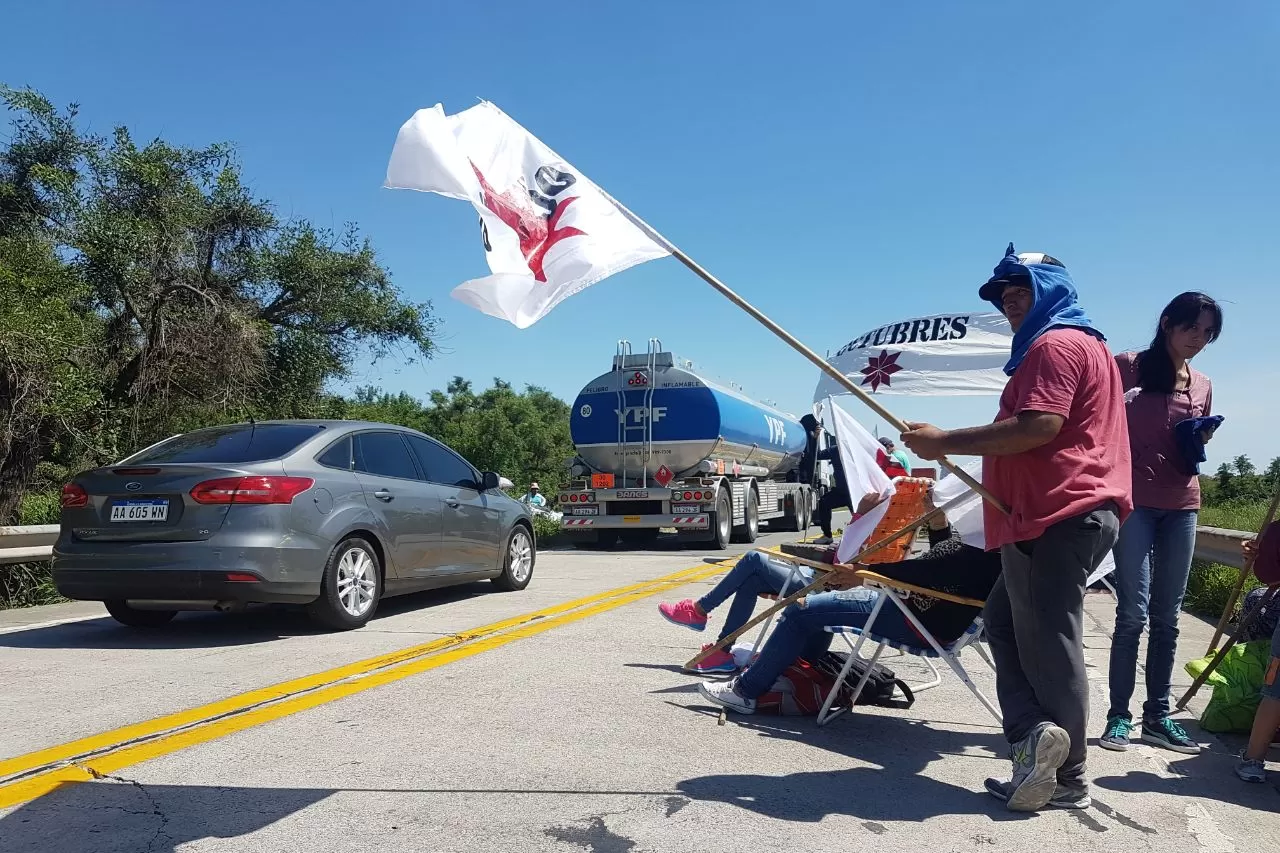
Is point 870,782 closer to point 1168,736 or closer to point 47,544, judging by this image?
point 1168,736

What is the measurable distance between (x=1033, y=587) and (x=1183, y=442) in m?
1.38

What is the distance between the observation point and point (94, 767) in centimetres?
355

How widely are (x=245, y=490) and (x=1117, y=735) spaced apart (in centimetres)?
504

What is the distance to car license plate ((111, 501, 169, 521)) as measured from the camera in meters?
6.12

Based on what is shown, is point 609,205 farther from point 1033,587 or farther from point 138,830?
point 138,830

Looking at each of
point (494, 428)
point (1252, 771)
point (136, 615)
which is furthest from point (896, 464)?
point (494, 428)

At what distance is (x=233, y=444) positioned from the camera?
6777 mm

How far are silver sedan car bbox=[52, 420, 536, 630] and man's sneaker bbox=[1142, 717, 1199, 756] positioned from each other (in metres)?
4.84

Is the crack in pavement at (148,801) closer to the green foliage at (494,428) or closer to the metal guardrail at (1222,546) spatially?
the metal guardrail at (1222,546)

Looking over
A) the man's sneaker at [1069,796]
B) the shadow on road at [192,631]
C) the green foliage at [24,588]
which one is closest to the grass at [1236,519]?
the man's sneaker at [1069,796]

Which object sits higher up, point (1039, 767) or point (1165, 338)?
point (1165, 338)

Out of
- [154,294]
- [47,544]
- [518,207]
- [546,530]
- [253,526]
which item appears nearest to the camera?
A: [518,207]

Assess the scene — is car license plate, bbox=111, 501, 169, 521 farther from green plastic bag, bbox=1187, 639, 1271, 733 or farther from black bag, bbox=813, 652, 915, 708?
green plastic bag, bbox=1187, 639, 1271, 733

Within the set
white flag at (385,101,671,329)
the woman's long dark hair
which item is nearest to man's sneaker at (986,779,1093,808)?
the woman's long dark hair
